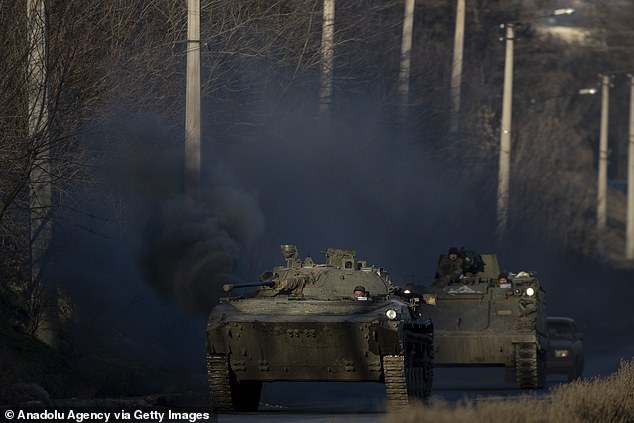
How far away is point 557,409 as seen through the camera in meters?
20.3

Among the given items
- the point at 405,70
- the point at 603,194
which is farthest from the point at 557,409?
the point at 603,194

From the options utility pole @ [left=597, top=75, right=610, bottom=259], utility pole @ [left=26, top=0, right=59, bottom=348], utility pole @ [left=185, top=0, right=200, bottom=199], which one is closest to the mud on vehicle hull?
utility pole @ [left=26, top=0, right=59, bottom=348]

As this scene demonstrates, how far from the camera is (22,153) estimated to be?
2598 cm

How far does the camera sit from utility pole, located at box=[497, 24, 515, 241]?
178ft

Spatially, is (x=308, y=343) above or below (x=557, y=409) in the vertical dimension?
above

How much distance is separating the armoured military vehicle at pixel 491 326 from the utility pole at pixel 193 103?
448cm

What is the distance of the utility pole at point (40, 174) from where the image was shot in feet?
85.5

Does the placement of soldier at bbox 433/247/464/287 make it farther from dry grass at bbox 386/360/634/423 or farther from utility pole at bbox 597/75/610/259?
utility pole at bbox 597/75/610/259

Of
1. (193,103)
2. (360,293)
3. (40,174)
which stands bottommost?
(360,293)

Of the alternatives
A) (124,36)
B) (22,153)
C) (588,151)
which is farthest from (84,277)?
(588,151)

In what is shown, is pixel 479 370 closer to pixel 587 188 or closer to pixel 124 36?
pixel 124 36

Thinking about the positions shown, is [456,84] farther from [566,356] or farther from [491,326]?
[491,326]

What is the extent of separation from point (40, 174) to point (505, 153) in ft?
91.0

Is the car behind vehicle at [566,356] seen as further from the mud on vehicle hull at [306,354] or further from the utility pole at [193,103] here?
the mud on vehicle hull at [306,354]
